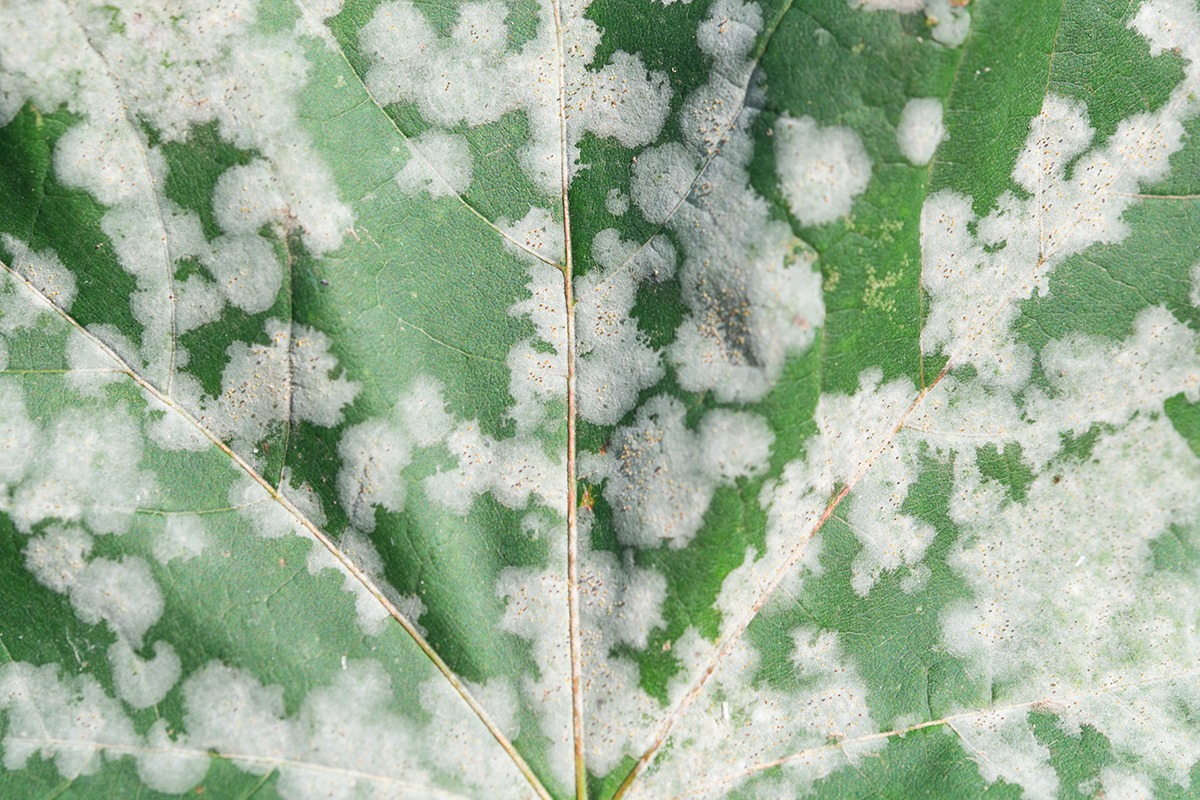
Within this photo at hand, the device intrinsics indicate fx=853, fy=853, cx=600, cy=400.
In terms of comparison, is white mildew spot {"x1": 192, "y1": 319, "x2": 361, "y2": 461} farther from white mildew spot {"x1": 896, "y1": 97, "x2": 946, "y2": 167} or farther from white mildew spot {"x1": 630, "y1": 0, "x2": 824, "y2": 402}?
white mildew spot {"x1": 896, "y1": 97, "x2": 946, "y2": 167}

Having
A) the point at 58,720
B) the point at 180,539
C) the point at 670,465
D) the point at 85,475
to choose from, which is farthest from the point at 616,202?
the point at 58,720

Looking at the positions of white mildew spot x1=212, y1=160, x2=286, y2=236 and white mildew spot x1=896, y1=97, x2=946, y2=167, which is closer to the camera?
white mildew spot x1=896, y1=97, x2=946, y2=167

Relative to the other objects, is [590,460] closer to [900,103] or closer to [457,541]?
[457,541]

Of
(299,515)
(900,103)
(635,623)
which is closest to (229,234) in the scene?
(299,515)

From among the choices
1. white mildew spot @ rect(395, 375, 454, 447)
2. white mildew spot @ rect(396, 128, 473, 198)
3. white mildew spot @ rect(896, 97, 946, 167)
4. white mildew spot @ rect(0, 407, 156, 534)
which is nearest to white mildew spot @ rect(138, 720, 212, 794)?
white mildew spot @ rect(0, 407, 156, 534)

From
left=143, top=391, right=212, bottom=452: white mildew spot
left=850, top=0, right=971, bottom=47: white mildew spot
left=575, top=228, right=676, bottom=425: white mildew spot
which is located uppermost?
left=850, top=0, right=971, bottom=47: white mildew spot

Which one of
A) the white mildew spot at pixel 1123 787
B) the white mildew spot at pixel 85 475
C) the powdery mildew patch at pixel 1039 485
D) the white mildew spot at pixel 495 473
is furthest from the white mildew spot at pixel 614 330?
the white mildew spot at pixel 1123 787
